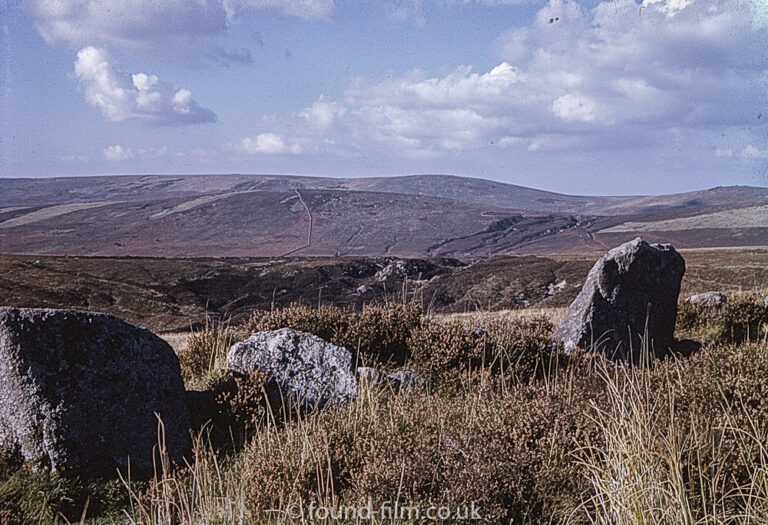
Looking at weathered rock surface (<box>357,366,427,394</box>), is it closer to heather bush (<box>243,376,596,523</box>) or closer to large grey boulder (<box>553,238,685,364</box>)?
heather bush (<box>243,376,596,523</box>)

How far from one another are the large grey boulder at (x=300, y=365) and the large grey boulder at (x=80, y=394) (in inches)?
53.9

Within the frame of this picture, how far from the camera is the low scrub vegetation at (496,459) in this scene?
400 cm

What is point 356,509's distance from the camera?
440 cm

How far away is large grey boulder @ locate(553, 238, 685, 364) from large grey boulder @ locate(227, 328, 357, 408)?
14.2ft

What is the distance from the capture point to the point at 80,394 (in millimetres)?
5945

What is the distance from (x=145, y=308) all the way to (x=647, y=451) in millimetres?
46569

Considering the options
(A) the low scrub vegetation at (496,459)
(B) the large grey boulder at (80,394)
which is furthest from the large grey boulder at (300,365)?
(B) the large grey boulder at (80,394)

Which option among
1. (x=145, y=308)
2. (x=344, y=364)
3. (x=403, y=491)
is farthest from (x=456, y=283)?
(x=403, y=491)

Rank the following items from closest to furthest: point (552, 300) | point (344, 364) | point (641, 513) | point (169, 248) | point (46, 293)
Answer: point (641, 513)
point (344, 364)
point (552, 300)
point (46, 293)
point (169, 248)

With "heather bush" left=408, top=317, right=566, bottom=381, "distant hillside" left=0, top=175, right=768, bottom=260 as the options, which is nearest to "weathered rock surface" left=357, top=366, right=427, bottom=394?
"heather bush" left=408, top=317, right=566, bottom=381

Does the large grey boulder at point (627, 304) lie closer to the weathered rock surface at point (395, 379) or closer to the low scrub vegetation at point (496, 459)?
the low scrub vegetation at point (496, 459)

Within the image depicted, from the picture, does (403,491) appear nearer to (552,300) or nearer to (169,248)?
(552,300)

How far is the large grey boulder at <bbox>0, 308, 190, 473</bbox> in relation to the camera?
18.9 ft

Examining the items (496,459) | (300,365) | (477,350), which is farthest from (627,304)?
(496,459)
